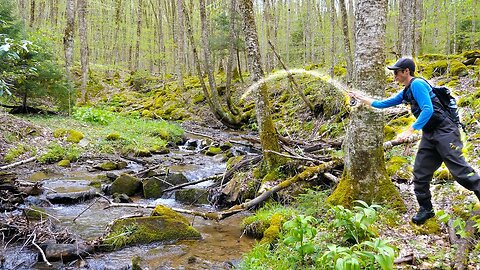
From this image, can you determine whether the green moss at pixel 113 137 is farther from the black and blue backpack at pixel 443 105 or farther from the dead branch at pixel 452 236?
the dead branch at pixel 452 236

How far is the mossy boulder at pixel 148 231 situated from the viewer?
20.0ft

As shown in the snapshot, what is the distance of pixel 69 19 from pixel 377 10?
17.0m

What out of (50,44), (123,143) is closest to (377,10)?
(123,143)

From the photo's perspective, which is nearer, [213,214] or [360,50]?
[360,50]

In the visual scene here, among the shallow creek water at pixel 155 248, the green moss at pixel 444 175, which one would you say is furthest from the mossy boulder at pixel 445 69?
the shallow creek water at pixel 155 248

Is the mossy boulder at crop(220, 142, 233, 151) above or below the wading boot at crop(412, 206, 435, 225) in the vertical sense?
below

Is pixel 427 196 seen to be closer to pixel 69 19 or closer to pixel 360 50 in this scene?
pixel 360 50

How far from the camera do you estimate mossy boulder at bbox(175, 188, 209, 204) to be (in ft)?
28.6

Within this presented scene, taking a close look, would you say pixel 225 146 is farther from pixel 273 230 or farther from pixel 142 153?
pixel 273 230

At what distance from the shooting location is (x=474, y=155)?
Answer: 6480 mm

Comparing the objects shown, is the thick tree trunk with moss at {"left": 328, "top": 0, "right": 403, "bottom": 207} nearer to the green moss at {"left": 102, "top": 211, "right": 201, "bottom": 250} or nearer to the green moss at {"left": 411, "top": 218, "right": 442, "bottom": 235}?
the green moss at {"left": 411, "top": 218, "right": 442, "bottom": 235}

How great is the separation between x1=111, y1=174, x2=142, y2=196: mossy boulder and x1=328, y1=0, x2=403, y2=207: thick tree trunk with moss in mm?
5632

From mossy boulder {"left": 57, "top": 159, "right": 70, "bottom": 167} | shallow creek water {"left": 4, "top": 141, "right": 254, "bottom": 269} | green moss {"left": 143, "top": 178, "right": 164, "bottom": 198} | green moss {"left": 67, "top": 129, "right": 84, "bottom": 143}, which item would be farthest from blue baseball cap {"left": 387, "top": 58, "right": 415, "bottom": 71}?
green moss {"left": 67, "top": 129, "right": 84, "bottom": 143}

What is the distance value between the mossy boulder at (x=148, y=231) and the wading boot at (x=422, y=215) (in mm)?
3526
